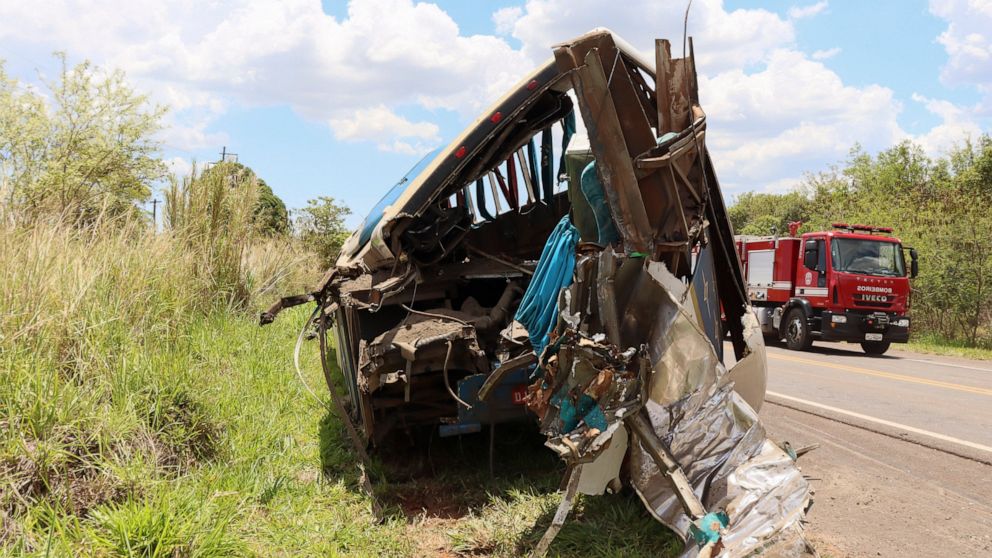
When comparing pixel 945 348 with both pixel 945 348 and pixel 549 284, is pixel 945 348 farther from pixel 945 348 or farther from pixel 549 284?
pixel 549 284

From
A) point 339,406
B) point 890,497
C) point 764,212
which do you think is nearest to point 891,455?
point 890,497

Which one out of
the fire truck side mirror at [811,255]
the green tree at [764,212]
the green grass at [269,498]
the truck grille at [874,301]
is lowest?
the green grass at [269,498]

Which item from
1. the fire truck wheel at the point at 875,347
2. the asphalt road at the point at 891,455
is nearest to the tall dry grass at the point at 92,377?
the asphalt road at the point at 891,455

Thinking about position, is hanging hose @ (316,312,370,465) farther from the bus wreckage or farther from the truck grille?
the truck grille

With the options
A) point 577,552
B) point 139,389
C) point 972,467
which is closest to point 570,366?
point 577,552

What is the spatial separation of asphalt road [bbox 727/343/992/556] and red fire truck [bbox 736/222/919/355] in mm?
3344

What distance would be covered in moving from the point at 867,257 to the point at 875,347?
6.59 feet

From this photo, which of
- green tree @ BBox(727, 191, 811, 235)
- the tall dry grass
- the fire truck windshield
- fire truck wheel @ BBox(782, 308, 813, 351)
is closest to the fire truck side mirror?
the fire truck windshield

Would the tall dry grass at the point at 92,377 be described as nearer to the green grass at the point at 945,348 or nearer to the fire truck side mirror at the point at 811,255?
the fire truck side mirror at the point at 811,255

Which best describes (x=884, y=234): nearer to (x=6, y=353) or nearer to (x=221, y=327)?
(x=221, y=327)

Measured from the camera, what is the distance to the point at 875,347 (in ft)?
47.1

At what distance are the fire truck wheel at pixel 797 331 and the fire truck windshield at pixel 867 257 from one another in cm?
130

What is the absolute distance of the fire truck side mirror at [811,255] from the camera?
551 inches

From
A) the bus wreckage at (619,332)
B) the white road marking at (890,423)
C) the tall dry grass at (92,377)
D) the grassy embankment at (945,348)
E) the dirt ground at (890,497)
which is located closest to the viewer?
the bus wreckage at (619,332)
